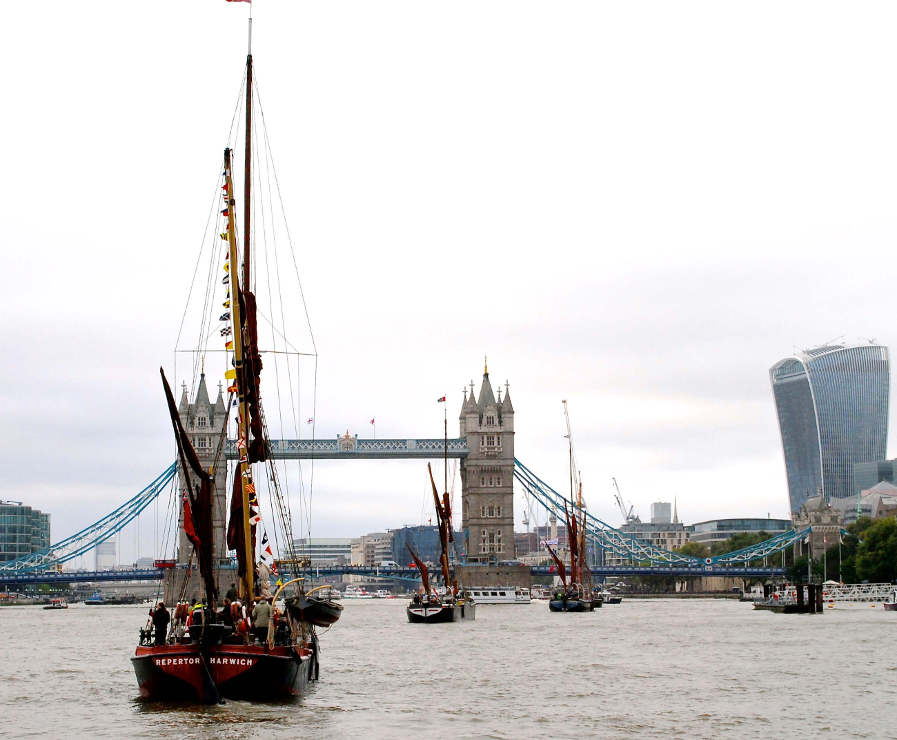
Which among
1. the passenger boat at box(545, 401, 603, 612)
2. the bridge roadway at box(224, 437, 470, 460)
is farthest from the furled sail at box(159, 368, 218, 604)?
the bridge roadway at box(224, 437, 470, 460)

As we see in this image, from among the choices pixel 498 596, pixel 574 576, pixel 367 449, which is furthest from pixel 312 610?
pixel 367 449

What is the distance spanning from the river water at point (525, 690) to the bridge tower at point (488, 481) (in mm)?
90883

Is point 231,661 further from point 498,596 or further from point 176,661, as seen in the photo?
point 498,596

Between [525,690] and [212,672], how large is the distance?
11113mm

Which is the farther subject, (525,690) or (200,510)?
(525,690)

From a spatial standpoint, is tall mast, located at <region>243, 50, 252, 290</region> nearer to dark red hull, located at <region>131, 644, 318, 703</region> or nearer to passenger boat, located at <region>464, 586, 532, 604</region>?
dark red hull, located at <region>131, 644, 318, 703</region>

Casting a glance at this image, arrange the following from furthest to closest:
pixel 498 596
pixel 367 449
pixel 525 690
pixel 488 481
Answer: pixel 488 481 < pixel 367 449 < pixel 498 596 < pixel 525 690

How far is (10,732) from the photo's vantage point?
105ft

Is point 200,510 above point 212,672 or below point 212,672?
above

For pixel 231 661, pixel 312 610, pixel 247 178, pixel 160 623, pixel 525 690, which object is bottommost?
pixel 525 690

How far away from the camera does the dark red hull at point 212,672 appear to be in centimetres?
3272

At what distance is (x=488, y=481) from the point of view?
165m

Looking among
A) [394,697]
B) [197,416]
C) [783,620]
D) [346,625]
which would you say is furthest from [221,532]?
[394,697]

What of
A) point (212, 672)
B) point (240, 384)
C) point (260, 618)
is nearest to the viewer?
A: point (212, 672)
